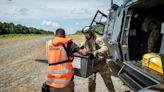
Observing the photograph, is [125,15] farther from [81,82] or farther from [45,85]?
[45,85]

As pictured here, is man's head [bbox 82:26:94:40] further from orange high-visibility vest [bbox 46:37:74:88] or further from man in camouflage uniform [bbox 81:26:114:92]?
orange high-visibility vest [bbox 46:37:74:88]

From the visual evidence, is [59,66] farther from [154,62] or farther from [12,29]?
[12,29]

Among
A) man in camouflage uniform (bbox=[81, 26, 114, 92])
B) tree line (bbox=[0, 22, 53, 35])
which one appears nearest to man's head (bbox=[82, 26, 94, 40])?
man in camouflage uniform (bbox=[81, 26, 114, 92])

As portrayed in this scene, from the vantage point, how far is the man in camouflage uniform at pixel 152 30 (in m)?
10.6

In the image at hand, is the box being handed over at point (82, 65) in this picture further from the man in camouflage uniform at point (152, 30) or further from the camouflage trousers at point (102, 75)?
the man in camouflage uniform at point (152, 30)

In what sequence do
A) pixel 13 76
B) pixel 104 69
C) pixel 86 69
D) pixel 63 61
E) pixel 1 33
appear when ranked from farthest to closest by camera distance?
pixel 1 33, pixel 13 76, pixel 104 69, pixel 86 69, pixel 63 61

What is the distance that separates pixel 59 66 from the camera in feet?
19.5

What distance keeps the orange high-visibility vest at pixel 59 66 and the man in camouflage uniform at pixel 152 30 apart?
510cm

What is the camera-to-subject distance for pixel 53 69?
5977 mm

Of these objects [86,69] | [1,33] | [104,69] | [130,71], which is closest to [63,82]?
[86,69]

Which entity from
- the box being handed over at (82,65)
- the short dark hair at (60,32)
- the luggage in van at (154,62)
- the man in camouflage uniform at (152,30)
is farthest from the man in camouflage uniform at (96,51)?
the man in camouflage uniform at (152,30)

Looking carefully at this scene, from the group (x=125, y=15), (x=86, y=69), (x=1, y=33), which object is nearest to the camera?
(x=86, y=69)

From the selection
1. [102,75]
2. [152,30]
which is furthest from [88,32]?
[152,30]

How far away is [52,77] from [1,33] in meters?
66.0
